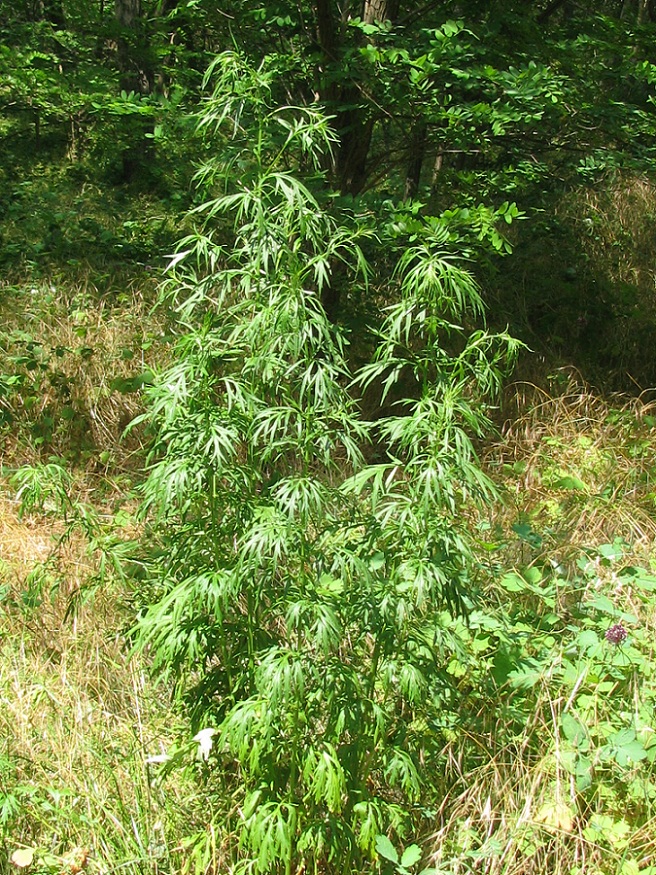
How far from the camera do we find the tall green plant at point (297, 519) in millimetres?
2424

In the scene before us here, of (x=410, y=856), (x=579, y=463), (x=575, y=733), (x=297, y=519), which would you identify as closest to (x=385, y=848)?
(x=410, y=856)

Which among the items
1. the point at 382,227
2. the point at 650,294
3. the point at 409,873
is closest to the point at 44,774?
the point at 409,873

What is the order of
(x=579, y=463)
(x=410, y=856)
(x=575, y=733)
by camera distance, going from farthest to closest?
(x=579, y=463)
(x=575, y=733)
(x=410, y=856)

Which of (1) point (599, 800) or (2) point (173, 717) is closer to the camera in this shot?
(1) point (599, 800)

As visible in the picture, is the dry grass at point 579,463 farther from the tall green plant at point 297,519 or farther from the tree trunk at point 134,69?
the tree trunk at point 134,69

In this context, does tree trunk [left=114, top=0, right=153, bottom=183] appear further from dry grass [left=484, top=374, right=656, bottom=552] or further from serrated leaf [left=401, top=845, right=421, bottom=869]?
serrated leaf [left=401, top=845, right=421, bottom=869]

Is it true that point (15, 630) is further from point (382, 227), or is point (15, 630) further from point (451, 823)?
point (382, 227)

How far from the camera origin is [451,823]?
118 inches

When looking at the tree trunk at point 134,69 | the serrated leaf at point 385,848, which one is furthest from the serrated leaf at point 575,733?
the tree trunk at point 134,69

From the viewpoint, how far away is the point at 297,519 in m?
2.58

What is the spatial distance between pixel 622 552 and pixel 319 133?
96.0 inches

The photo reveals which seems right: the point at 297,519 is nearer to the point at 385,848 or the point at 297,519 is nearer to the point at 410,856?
the point at 385,848

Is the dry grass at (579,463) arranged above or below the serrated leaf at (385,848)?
below

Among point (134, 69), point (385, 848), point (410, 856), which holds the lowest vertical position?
point (410, 856)
